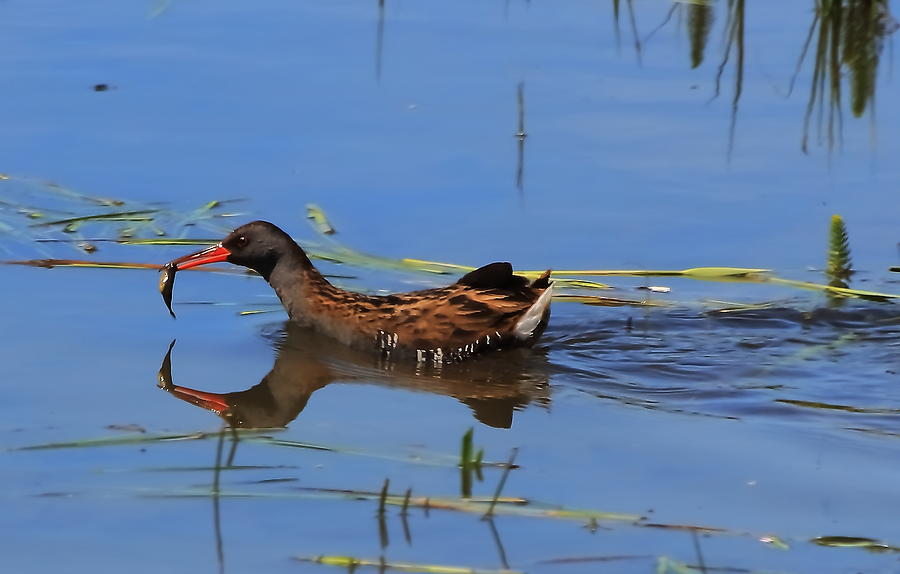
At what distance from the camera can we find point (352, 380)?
8078 mm

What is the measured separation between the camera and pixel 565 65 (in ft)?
37.8

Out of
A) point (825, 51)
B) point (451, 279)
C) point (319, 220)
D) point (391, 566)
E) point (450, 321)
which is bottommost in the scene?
point (391, 566)

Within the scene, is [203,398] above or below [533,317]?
below

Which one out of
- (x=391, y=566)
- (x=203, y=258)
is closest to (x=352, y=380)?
(x=203, y=258)

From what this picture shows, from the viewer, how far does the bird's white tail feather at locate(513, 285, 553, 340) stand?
8.33 metres

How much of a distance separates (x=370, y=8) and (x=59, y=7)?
222 centimetres

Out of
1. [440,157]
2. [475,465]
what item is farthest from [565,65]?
[475,465]

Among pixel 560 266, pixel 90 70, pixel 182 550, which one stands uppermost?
pixel 90 70

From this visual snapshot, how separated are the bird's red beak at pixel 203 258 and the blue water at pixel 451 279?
0.70 feet

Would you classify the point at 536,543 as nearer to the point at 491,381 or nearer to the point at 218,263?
the point at 491,381

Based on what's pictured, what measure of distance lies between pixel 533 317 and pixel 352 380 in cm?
95

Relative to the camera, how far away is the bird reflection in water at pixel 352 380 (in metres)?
7.48

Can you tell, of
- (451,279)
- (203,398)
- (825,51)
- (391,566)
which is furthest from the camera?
(825,51)

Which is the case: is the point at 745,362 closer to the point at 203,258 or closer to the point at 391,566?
the point at 203,258
